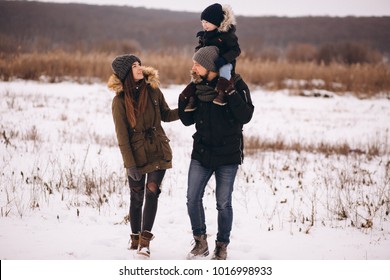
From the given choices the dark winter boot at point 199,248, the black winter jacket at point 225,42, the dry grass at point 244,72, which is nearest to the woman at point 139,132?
the dark winter boot at point 199,248

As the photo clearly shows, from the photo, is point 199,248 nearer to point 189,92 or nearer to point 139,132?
point 139,132

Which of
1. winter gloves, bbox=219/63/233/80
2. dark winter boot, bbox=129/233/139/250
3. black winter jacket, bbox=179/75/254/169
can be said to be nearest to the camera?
winter gloves, bbox=219/63/233/80

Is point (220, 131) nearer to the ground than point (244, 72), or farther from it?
nearer to the ground

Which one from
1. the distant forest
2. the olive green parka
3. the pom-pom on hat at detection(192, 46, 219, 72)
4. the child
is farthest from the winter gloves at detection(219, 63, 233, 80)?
the distant forest

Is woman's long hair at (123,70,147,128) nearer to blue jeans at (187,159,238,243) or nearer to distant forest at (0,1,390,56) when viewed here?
blue jeans at (187,159,238,243)

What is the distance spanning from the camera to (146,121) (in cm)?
390

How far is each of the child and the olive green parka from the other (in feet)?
1.50

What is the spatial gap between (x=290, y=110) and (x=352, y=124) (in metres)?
2.84

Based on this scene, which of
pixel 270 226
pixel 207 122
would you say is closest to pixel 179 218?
pixel 270 226

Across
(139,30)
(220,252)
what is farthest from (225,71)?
(139,30)

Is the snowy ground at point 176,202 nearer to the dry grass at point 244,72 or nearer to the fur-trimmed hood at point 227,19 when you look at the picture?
the fur-trimmed hood at point 227,19

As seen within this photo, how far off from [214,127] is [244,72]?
17.0 m

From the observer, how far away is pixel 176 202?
5824 mm

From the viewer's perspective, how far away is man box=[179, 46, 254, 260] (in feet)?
→ 11.7
